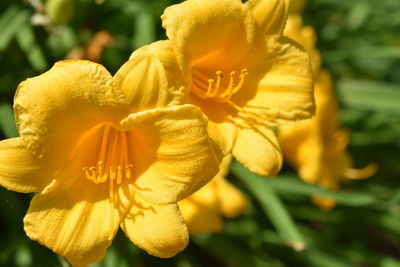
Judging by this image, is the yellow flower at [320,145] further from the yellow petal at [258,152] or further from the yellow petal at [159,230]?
the yellow petal at [159,230]

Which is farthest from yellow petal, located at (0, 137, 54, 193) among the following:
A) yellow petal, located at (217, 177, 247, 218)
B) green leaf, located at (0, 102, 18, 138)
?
yellow petal, located at (217, 177, 247, 218)

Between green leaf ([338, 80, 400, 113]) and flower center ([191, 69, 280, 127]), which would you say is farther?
green leaf ([338, 80, 400, 113])

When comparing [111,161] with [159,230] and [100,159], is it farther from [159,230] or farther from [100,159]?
[159,230]

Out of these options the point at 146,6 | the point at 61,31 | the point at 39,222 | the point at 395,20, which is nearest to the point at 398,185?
the point at 395,20

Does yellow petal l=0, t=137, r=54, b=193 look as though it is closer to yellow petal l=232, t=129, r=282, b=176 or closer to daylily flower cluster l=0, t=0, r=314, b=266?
daylily flower cluster l=0, t=0, r=314, b=266

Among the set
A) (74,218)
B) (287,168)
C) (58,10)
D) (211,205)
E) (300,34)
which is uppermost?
(58,10)

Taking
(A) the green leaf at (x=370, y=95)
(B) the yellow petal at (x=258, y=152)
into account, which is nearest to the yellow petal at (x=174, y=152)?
(B) the yellow petal at (x=258, y=152)

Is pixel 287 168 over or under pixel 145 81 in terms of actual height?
under

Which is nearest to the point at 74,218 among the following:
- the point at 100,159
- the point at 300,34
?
the point at 100,159
